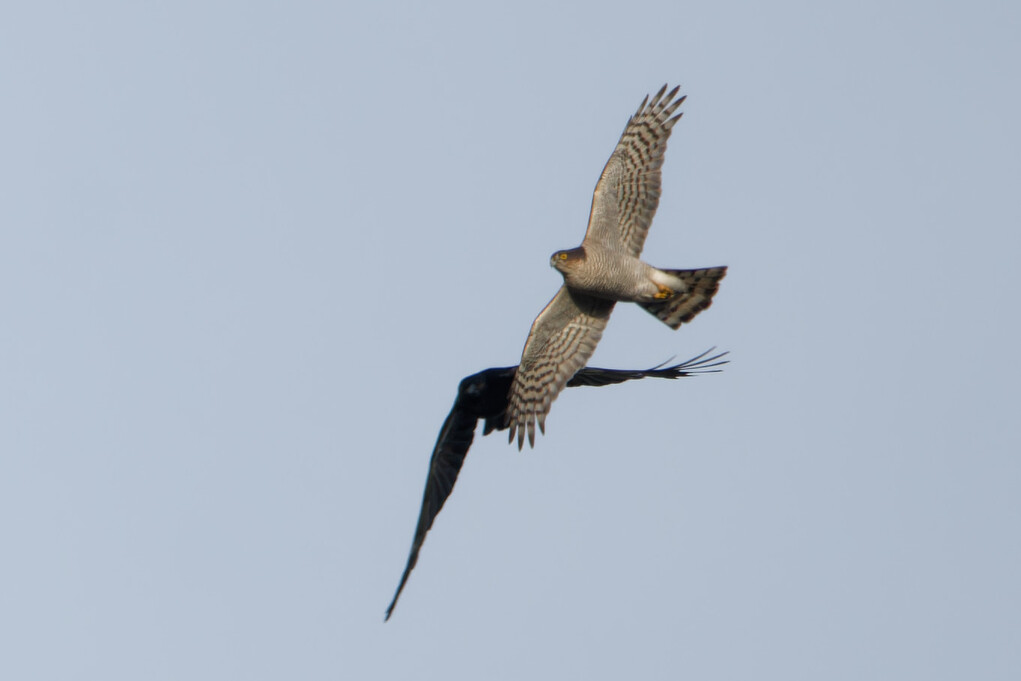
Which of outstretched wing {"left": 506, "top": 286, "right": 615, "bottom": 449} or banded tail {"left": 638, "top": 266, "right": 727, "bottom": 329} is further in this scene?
outstretched wing {"left": 506, "top": 286, "right": 615, "bottom": 449}

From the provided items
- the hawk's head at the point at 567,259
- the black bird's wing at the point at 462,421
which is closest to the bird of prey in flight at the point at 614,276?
the hawk's head at the point at 567,259

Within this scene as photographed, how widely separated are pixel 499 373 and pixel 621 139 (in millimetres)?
2938

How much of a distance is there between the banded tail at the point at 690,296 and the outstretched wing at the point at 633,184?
57 cm

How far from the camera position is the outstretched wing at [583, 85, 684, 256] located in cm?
1881

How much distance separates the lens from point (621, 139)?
18.9 metres

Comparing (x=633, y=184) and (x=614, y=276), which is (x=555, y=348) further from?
(x=633, y=184)

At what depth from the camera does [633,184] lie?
18938 millimetres

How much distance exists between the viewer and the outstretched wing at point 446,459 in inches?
778

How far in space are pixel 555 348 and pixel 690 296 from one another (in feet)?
4.68

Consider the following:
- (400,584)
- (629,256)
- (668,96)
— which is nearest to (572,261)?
(629,256)

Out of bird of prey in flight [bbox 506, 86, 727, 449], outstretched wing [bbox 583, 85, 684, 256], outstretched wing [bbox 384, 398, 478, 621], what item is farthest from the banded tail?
outstretched wing [bbox 384, 398, 478, 621]

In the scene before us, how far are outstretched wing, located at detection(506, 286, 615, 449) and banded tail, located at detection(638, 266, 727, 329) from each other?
0.72 m

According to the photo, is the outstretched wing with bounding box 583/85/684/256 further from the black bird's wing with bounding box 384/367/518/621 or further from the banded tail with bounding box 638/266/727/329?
the black bird's wing with bounding box 384/367/518/621

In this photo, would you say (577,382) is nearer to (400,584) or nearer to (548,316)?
(548,316)
